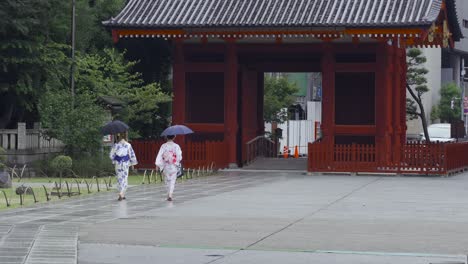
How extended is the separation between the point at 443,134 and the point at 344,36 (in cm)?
2278

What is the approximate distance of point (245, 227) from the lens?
53.6 ft

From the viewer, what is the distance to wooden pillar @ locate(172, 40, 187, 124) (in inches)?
1382

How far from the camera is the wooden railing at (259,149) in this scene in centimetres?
3684

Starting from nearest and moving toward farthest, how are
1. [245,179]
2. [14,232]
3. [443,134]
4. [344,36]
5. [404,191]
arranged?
1. [14,232]
2. [404,191]
3. [245,179]
4. [344,36]
5. [443,134]

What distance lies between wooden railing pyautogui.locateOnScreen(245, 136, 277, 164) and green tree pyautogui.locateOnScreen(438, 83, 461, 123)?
37.2 metres

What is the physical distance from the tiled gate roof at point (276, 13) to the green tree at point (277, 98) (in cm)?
1701

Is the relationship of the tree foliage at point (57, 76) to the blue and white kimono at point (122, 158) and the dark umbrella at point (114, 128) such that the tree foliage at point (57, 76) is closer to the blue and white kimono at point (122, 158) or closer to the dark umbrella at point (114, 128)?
the dark umbrella at point (114, 128)

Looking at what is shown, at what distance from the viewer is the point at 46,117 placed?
31.2 metres

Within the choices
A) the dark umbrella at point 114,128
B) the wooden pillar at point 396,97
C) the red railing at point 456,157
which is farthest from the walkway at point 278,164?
the dark umbrella at point 114,128

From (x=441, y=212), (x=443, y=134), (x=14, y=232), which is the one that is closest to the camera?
(x=14, y=232)

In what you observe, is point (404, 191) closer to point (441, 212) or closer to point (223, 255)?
point (441, 212)

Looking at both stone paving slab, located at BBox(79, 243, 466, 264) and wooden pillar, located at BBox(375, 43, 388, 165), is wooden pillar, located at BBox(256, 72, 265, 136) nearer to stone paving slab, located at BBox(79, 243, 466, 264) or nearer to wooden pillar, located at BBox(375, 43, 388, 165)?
wooden pillar, located at BBox(375, 43, 388, 165)

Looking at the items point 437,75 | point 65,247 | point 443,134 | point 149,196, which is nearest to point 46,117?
point 149,196

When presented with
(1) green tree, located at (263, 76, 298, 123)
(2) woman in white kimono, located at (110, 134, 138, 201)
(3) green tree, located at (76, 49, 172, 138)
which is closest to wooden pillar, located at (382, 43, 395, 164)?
(3) green tree, located at (76, 49, 172, 138)
